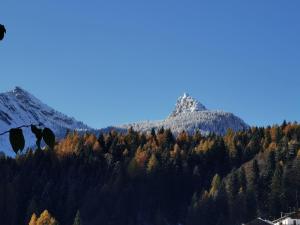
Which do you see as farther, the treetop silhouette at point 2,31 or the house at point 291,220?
the house at point 291,220

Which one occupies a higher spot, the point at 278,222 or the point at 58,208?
the point at 58,208

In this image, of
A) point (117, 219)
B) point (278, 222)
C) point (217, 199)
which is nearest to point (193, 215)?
point (217, 199)

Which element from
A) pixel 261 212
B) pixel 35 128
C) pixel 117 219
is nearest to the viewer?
pixel 35 128

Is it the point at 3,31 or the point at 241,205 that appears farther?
the point at 241,205

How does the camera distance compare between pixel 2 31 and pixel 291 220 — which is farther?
pixel 291 220

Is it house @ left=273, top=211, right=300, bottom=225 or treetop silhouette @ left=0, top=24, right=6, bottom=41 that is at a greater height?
house @ left=273, top=211, right=300, bottom=225

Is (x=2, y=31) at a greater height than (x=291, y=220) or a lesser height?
lesser

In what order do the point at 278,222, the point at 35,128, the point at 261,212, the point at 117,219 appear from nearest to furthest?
the point at 35,128, the point at 278,222, the point at 261,212, the point at 117,219

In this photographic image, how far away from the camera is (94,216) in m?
198

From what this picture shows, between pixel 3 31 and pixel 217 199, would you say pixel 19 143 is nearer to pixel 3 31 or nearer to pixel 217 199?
pixel 3 31

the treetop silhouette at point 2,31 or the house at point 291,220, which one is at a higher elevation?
the house at point 291,220

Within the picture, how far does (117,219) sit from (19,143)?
192 meters

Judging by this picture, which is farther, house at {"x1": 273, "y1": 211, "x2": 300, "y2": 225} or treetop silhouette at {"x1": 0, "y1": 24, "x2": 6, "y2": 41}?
house at {"x1": 273, "y1": 211, "x2": 300, "y2": 225}

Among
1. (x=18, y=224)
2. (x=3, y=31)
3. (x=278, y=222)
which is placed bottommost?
(x=3, y=31)
